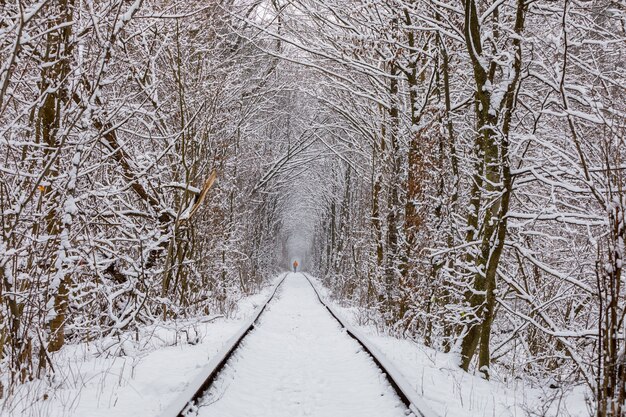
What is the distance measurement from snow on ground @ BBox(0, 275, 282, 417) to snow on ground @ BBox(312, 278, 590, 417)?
2695 millimetres

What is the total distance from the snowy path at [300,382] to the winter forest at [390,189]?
638mm

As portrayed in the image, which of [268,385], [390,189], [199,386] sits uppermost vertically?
[390,189]

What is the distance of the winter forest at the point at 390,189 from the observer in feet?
15.4

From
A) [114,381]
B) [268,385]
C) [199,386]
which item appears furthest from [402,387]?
[114,381]

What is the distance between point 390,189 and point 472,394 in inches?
308

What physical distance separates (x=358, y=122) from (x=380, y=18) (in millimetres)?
4428

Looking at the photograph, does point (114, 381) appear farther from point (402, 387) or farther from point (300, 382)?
point (402, 387)

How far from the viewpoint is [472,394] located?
17.9ft

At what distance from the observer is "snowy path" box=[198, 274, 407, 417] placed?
4.81 meters

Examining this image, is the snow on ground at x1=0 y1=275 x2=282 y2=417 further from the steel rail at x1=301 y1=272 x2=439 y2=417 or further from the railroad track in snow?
the steel rail at x1=301 y1=272 x2=439 y2=417

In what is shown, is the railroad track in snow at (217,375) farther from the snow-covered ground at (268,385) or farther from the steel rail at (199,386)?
the snow-covered ground at (268,385)

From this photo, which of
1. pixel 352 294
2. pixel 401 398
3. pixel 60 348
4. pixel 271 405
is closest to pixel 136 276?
pixel 60 348

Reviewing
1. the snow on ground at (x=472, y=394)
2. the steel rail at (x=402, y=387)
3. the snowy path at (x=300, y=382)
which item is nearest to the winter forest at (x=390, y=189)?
the snow on ground at (x=472, y=394)

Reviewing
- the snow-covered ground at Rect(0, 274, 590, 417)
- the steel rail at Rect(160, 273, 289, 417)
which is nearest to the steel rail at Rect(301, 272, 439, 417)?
the snow-covered ground at Rect(0, 274, 590, 417)
